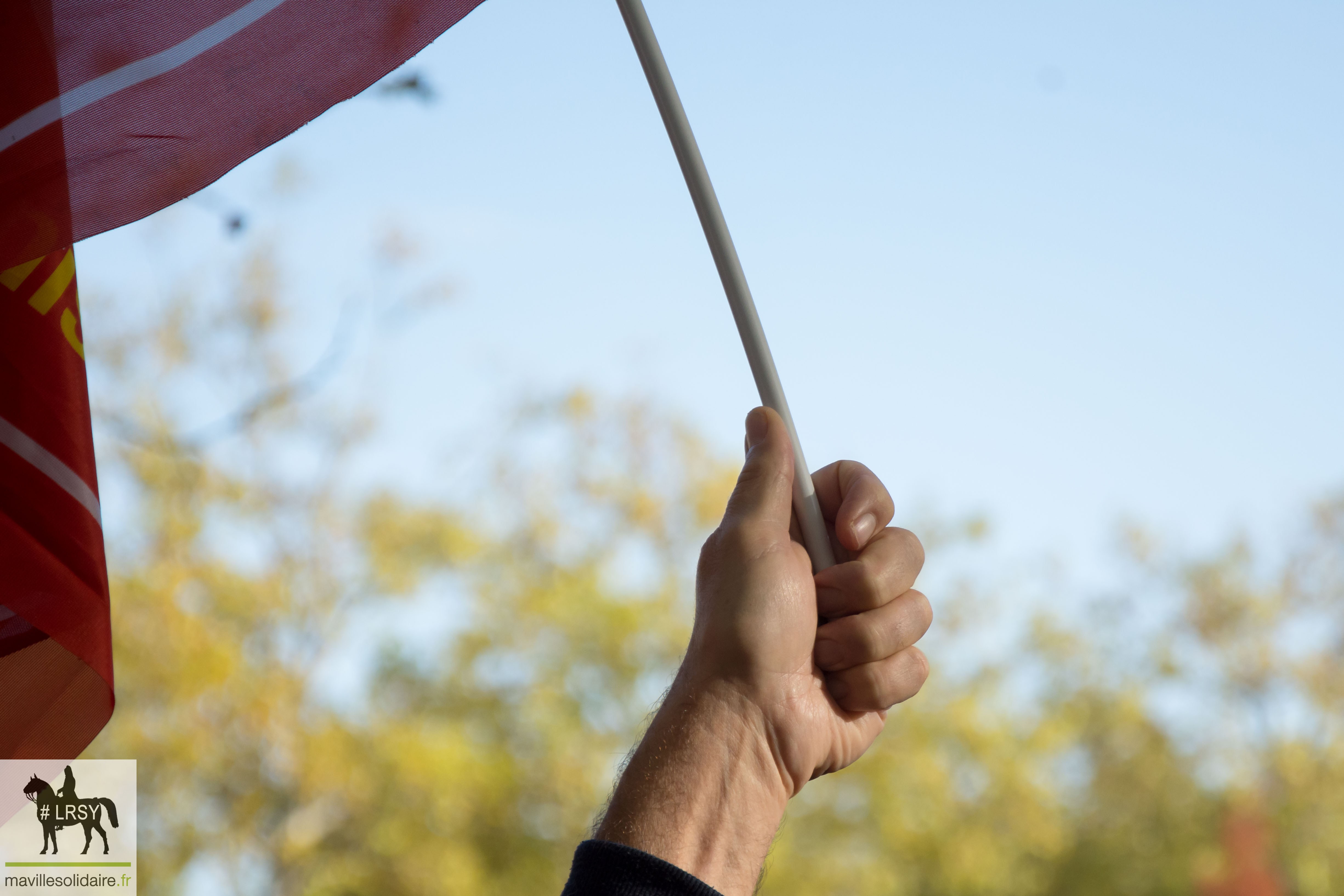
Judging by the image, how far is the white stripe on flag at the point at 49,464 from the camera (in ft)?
4.57

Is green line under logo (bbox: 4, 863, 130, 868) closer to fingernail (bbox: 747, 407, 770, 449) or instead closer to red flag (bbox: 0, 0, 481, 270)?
red flag (bbox: 0, 0, 481, 270)

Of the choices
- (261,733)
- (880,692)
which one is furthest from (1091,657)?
(880,692)

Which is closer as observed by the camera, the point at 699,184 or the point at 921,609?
the point at 699,184

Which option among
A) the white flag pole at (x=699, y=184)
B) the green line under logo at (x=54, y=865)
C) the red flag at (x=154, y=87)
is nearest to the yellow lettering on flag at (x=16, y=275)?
the red flag at (x=154, y=87)

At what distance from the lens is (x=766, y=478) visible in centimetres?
134

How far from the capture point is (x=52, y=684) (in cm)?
144

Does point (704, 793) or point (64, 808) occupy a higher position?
point (704, 793)

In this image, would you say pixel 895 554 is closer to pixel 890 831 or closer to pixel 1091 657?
pixel 890 831

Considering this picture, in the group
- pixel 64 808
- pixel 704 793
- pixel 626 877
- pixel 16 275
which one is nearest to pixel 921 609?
pixel 704 793

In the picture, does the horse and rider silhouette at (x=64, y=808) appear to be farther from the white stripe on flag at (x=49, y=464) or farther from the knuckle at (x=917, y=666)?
A: the knuckle at (x=917, y=666)

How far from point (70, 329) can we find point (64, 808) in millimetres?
2718

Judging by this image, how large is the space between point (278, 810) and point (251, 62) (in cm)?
1190

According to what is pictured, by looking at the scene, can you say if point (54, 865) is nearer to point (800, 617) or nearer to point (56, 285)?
point (56, 285)

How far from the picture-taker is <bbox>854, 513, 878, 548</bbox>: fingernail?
4.38 feet
